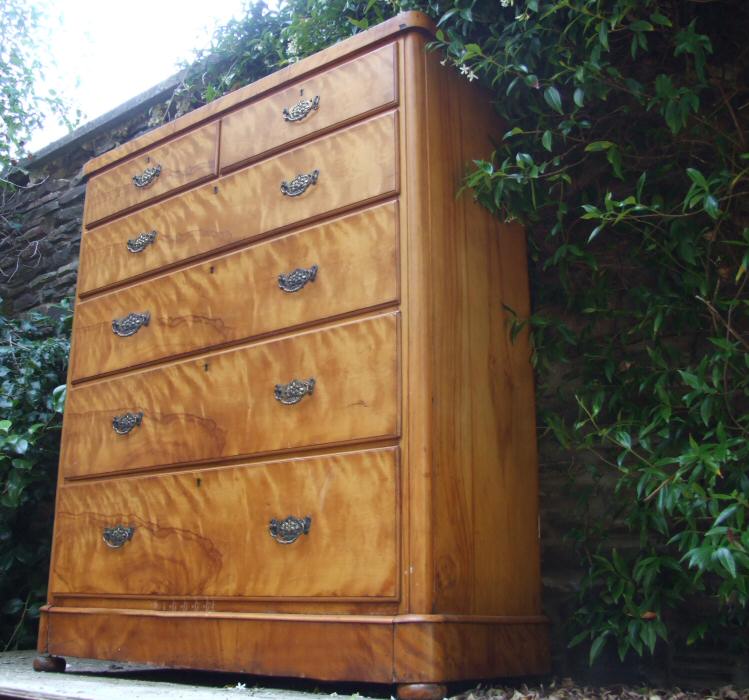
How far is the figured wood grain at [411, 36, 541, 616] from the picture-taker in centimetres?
178

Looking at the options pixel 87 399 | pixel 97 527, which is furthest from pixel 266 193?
pixel 97 527

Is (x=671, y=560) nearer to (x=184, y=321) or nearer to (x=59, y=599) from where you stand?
(x=184, y=321)

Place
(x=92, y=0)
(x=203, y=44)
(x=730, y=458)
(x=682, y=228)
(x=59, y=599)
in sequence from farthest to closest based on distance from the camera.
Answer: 1. (x=92, y=0)
2. (x=203, y=44)
3. (x=59, y=599)
4. (x=682, y=228)
5. (x=730, y=458)

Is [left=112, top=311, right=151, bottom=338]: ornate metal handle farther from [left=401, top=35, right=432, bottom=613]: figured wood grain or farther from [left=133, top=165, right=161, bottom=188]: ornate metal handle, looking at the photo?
[left=401, top=35, right=432, bottom=613]: figured wood grain

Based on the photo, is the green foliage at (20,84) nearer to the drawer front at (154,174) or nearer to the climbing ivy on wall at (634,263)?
the drawer front at (154,174)

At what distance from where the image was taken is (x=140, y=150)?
256 centimetres

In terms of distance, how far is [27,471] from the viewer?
10.2ft

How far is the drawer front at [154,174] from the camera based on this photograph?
236cm

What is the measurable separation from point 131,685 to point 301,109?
1.40 metres

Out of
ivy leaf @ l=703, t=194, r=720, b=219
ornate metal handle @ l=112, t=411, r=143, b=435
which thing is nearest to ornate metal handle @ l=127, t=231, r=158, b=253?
ornate metal handle @ l=112, t=411, r=143, b=435

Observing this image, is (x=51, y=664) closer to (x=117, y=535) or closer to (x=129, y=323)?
(x=117, y=535)

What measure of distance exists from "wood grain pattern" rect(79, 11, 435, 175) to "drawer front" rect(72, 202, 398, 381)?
0.42m

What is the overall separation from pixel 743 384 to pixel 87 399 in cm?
171

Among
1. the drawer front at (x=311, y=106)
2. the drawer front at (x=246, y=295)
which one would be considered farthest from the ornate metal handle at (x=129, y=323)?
the drawer front at (x=311, y=106)
